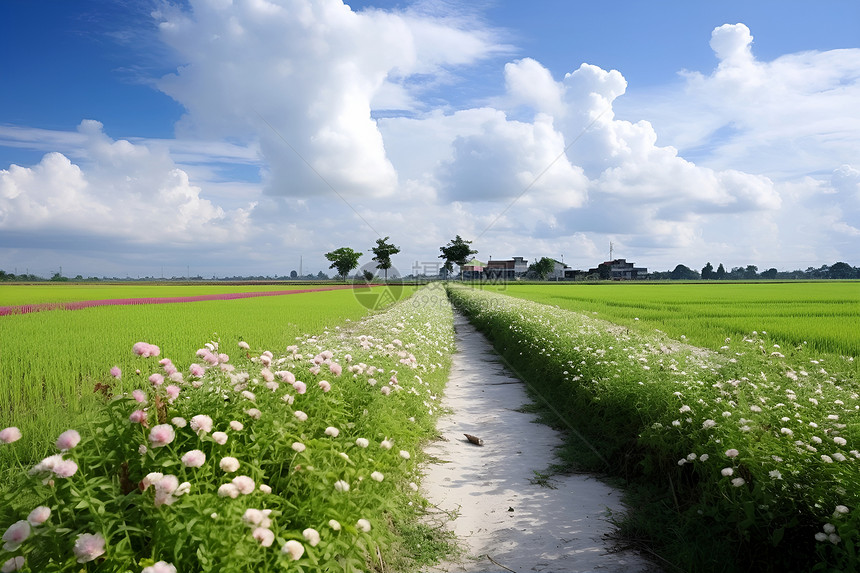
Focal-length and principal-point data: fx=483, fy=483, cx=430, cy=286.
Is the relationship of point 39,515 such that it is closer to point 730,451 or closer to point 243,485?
point 243,485

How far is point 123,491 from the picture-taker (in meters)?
2.75

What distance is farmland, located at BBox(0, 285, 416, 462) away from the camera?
6.34 metres

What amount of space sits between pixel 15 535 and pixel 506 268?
129 meters

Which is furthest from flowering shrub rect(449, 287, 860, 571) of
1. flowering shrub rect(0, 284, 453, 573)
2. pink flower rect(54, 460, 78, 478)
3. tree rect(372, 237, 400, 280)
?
tree rect(372, 237, 400, 280)

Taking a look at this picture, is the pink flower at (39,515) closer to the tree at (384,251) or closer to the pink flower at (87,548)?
the pink flower at (87,548)

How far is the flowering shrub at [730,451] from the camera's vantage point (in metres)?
3.38

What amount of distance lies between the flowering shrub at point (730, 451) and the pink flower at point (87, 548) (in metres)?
3.86

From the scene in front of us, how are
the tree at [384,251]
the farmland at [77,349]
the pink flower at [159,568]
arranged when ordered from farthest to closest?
the tree at [384,251], the farmland at [77,349], the pink flower at [159,568]

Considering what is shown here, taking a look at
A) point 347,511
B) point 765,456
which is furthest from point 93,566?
point 765,456

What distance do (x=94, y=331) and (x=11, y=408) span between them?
7335 mm

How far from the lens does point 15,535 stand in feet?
7.05

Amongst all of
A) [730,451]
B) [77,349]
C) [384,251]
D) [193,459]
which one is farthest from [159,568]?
[384,251]

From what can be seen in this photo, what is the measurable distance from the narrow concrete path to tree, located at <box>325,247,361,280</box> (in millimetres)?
109713

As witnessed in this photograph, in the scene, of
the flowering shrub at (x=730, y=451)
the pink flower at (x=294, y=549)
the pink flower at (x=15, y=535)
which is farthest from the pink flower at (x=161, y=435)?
the flowering shrub at (x=730, y=451)
